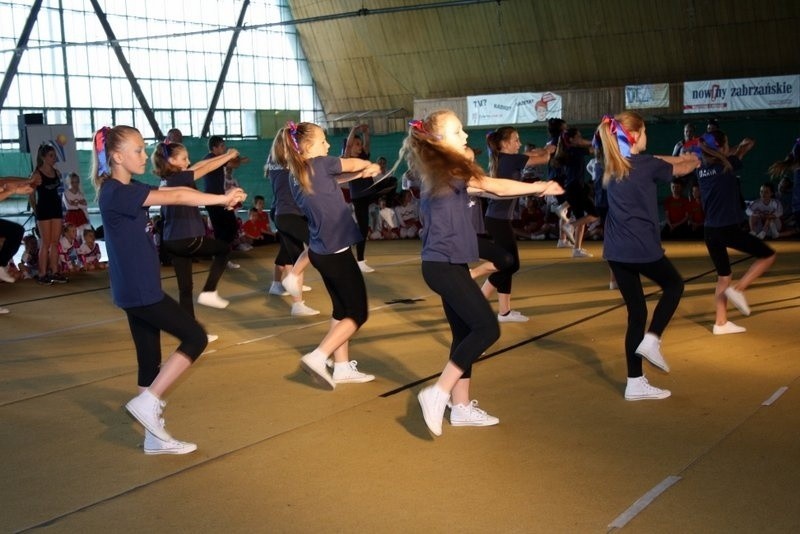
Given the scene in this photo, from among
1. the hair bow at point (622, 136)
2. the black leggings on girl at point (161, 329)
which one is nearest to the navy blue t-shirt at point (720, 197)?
the hair bow at point (622, 136)

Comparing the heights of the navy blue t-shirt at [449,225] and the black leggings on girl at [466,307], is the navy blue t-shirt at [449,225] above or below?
above

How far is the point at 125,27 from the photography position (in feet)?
120

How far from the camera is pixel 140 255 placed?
5438 mm

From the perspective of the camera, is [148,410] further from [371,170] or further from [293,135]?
[371,170]

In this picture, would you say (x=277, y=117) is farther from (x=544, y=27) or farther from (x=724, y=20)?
(x=724, y=20)

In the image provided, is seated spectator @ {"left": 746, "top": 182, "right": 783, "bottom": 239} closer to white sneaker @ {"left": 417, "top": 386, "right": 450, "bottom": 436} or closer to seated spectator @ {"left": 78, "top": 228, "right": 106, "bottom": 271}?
seated spectator @ {"left": 78, "top": 228, "right": 106, "bottom": 271}

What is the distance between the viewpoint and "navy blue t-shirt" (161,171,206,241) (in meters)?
8.50

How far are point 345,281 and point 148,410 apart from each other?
182 centimetres

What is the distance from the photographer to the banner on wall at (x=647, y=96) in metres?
33.6

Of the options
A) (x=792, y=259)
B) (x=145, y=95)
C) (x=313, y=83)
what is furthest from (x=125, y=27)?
(x=792, y=259)

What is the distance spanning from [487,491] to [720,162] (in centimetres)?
466

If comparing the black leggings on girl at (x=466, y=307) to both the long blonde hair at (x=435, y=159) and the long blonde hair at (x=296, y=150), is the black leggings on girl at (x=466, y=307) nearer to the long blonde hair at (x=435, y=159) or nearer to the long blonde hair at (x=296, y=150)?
the long blonde hair at (x=435, y=159)

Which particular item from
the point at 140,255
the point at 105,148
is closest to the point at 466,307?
the point at 140,255

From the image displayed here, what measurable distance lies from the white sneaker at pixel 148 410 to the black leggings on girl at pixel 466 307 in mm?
1649
